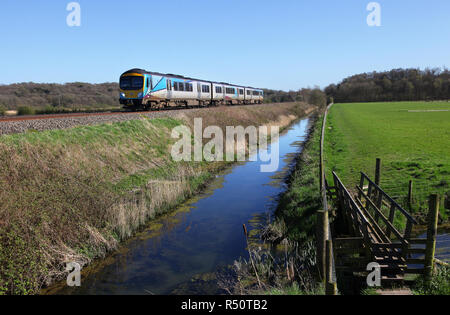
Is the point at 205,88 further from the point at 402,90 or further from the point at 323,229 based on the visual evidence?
the point at 402,90

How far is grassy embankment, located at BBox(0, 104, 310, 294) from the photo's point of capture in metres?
6.79

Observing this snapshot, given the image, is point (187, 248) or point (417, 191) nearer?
point (187, 248)

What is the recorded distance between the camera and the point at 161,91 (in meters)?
25.5

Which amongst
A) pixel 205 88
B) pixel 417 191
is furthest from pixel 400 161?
pixel 205 88

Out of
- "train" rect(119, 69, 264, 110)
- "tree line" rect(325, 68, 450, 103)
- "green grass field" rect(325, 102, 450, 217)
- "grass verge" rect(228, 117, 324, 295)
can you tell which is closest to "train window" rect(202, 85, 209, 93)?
"train" rect(119, 69, 264, 110)

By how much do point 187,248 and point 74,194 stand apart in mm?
3373

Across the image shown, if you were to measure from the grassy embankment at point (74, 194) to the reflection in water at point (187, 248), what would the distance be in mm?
529

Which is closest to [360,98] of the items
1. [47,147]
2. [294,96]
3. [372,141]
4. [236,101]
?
[294,96]

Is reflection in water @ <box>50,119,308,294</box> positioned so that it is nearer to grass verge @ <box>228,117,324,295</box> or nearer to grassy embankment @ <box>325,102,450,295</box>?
grass verge @ <box>228,117,324,295</box>

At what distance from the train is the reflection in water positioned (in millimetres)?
11706

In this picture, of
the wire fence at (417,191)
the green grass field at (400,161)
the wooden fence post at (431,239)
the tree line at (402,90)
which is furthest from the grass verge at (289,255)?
the tree line at (402,90)

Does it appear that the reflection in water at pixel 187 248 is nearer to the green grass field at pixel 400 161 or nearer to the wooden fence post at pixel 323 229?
the wooden fence post at pixel 323 229

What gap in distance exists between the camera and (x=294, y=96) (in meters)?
119
